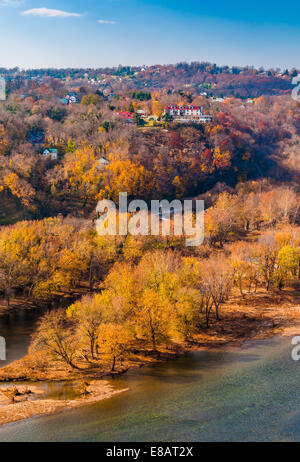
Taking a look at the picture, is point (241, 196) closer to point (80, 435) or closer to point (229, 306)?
point (229, 306)

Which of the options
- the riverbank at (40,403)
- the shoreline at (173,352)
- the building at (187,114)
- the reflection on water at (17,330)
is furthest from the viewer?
the building at (187,114)

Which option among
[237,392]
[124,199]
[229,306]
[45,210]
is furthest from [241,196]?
[237,392]

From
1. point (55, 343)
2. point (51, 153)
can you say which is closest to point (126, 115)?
point (51, 153)

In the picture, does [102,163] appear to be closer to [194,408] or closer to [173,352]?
[173,352]

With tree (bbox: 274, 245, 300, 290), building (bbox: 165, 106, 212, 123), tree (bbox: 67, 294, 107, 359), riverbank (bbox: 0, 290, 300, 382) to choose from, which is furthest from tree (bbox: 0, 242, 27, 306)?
building (bbox: 165, 106, 212, 123)

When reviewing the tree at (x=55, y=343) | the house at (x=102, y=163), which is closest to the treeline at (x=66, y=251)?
the tree at (x=55, y=343)

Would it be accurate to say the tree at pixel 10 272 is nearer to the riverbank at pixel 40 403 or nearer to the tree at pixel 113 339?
the riverbank at pixel 40 403
